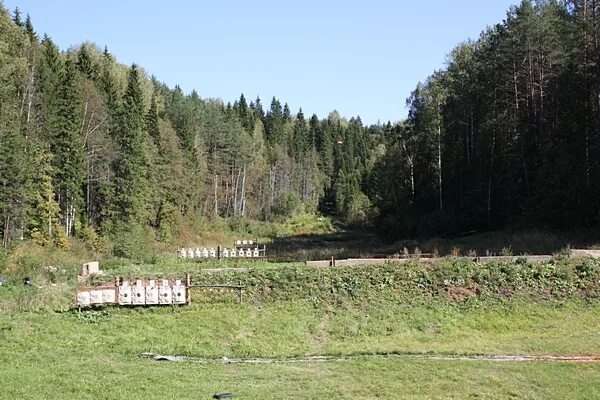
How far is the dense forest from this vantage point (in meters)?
44.2

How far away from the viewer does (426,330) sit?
24.4 metres

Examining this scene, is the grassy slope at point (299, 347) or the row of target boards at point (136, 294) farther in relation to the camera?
the row of target boards at point (136, 294)

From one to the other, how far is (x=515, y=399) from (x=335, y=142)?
155 metres

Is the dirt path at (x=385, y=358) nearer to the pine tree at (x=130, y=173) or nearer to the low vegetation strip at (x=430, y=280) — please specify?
the low vegetation strip at (x=430, y=280)

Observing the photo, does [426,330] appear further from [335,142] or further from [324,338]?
[335,142]

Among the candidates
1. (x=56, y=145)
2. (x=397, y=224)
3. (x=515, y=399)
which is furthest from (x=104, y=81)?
(x=515, y=399)

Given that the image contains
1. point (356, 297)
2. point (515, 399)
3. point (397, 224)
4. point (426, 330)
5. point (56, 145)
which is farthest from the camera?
point (397, 224)

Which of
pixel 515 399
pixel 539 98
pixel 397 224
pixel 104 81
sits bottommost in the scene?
pixel 515 399

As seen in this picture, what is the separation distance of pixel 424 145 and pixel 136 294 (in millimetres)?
52012

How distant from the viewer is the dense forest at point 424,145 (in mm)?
44188

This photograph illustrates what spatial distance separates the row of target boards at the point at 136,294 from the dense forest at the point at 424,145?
→ 1760cm

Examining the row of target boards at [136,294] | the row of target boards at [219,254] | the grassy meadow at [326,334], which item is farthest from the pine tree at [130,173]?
the row of target boards at [136,294]

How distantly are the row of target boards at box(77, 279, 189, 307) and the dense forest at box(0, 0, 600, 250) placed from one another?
57.7ft

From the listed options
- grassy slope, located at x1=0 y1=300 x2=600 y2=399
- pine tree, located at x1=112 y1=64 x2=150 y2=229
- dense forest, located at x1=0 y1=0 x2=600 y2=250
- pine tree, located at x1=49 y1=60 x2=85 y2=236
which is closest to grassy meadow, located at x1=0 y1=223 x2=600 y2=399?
grassy slope, located at x1=0 y1=300 x2=600 y2=399
